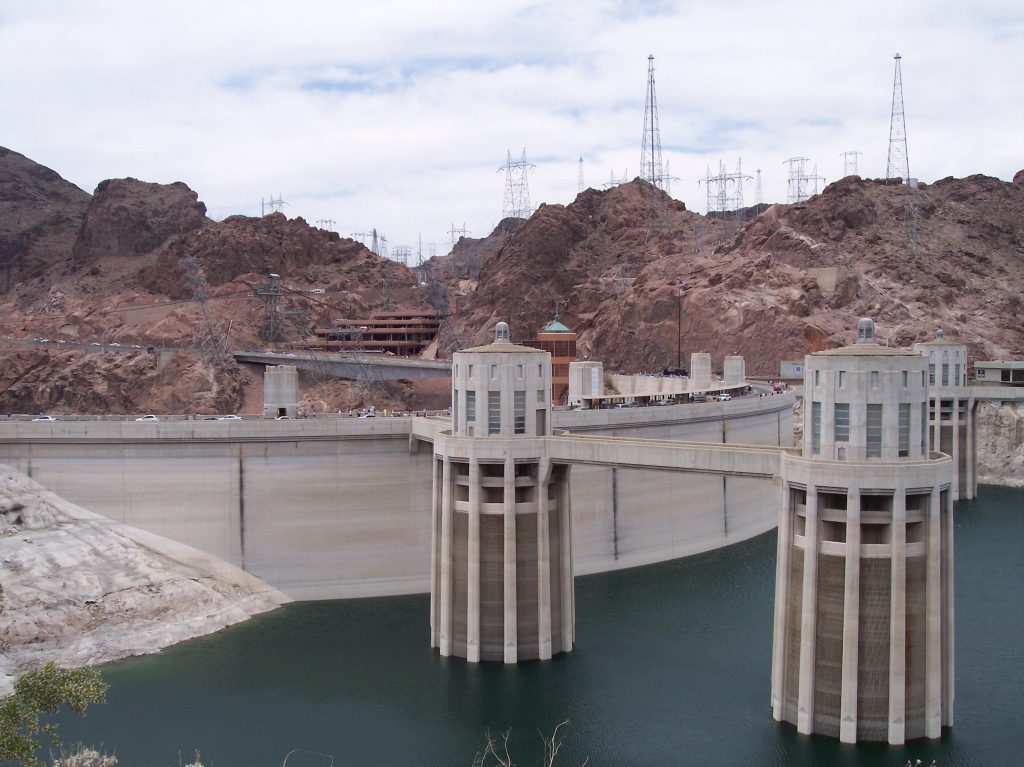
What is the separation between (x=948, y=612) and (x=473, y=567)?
19.4 metres

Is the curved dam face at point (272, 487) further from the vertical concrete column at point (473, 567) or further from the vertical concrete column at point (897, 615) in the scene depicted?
the vertical concrete column at point (897, 615)

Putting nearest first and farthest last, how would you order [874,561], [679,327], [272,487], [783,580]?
[874,561], [783,580], [272,487], [679,327]

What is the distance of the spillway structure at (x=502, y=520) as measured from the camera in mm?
47531

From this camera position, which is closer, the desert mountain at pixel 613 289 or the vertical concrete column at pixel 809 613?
the vertical concrete column at pixel 809 613

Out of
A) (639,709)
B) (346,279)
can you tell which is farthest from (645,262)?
(639,709)

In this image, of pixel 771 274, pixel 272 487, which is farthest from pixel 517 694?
pixel 771 274

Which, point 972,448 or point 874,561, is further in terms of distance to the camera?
point 972,448

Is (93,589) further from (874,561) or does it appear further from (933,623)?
(933,623)

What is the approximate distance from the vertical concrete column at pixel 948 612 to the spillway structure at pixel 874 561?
0.05 meters

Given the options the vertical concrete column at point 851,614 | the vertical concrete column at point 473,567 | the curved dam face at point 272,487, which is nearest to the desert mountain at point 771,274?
the curved dam face at point 272,487

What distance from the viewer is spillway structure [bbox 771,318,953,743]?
3656 centimetres

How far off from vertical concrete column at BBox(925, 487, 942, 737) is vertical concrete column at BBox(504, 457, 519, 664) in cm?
1736

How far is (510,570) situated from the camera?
1859 inches

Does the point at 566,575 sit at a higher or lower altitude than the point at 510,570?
lower
